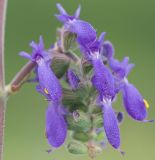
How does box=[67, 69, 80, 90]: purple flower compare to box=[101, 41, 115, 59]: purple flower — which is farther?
box=[101, 41, 115, 59]: purple flower

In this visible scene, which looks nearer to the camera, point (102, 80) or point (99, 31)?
point (102, 80)

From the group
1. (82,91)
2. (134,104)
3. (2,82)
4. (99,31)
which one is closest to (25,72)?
(2,82)

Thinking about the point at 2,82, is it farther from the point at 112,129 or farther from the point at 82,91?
the point at 112,129

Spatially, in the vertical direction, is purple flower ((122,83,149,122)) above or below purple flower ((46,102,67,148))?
above

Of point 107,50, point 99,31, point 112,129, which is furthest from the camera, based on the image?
point 99,31

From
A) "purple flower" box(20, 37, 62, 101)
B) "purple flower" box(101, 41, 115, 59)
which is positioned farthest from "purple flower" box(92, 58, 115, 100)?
"purple flower" box(101, 41, 115, 59)

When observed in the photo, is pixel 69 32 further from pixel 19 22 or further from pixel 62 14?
pixel 19 22

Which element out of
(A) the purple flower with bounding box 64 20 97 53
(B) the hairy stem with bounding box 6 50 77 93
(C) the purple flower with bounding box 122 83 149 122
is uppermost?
(A) the purple flower with bounding box 64 20 97 53

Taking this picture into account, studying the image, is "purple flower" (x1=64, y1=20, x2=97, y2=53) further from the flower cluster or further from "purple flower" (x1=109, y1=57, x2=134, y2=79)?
"purple flower" (x1=109, y1=57, x2=134, y2=79)
